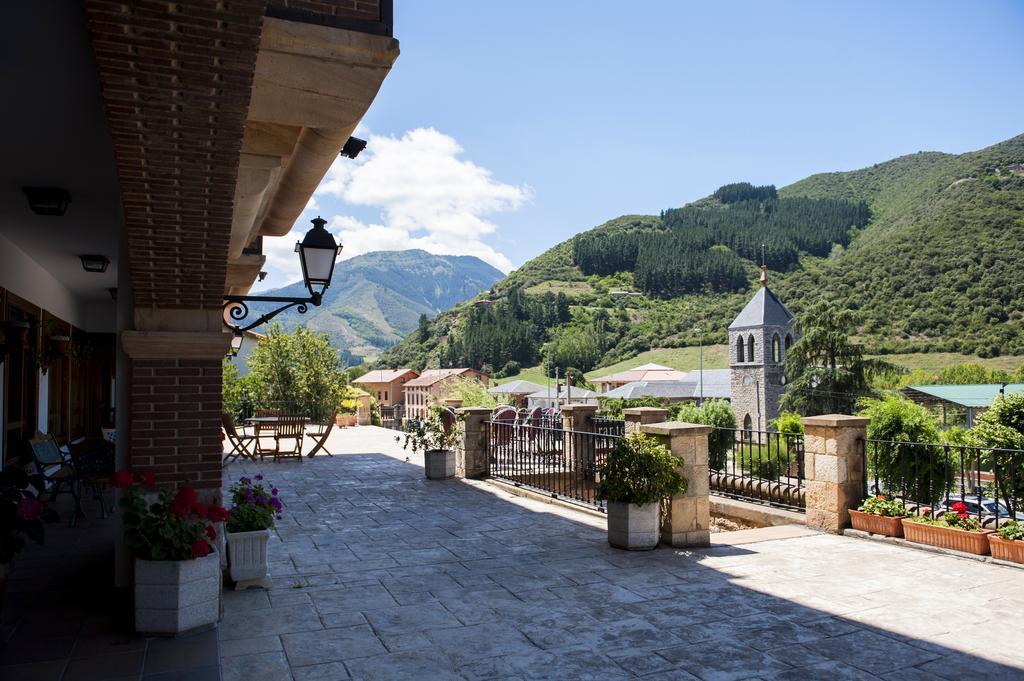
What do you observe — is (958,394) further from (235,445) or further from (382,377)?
(382,377)

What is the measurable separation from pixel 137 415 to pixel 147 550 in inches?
32.9

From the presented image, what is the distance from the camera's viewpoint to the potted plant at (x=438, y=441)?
34.5 ft

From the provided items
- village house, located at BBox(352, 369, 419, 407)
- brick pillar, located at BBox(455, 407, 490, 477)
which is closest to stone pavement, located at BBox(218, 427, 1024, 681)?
brick pillar, located at BBox(455, 407, 490, 477)

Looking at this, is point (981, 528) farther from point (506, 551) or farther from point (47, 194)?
point (47, 194)

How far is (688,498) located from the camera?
241 inches

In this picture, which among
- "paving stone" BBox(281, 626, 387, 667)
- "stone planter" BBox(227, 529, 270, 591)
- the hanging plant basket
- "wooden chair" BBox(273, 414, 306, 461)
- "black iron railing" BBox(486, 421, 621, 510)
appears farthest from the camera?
"wooden chair" BBox(273, 414, 306, 461)

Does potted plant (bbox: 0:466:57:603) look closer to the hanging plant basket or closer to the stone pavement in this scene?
the stone pavement

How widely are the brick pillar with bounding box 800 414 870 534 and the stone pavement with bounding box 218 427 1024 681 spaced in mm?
295

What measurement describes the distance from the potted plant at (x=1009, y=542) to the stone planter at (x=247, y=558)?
5685 millimetres

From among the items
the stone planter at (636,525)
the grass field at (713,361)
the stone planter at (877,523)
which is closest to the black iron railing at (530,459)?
the stone planter at (636,525)

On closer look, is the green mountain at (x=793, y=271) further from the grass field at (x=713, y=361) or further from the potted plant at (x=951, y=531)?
the potted plant at (x=951, y=531)

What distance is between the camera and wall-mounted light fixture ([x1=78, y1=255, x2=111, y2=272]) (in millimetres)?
8086

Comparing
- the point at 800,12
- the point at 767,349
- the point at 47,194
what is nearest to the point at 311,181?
the point at 47,194

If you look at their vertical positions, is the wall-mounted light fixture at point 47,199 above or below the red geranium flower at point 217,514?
above
